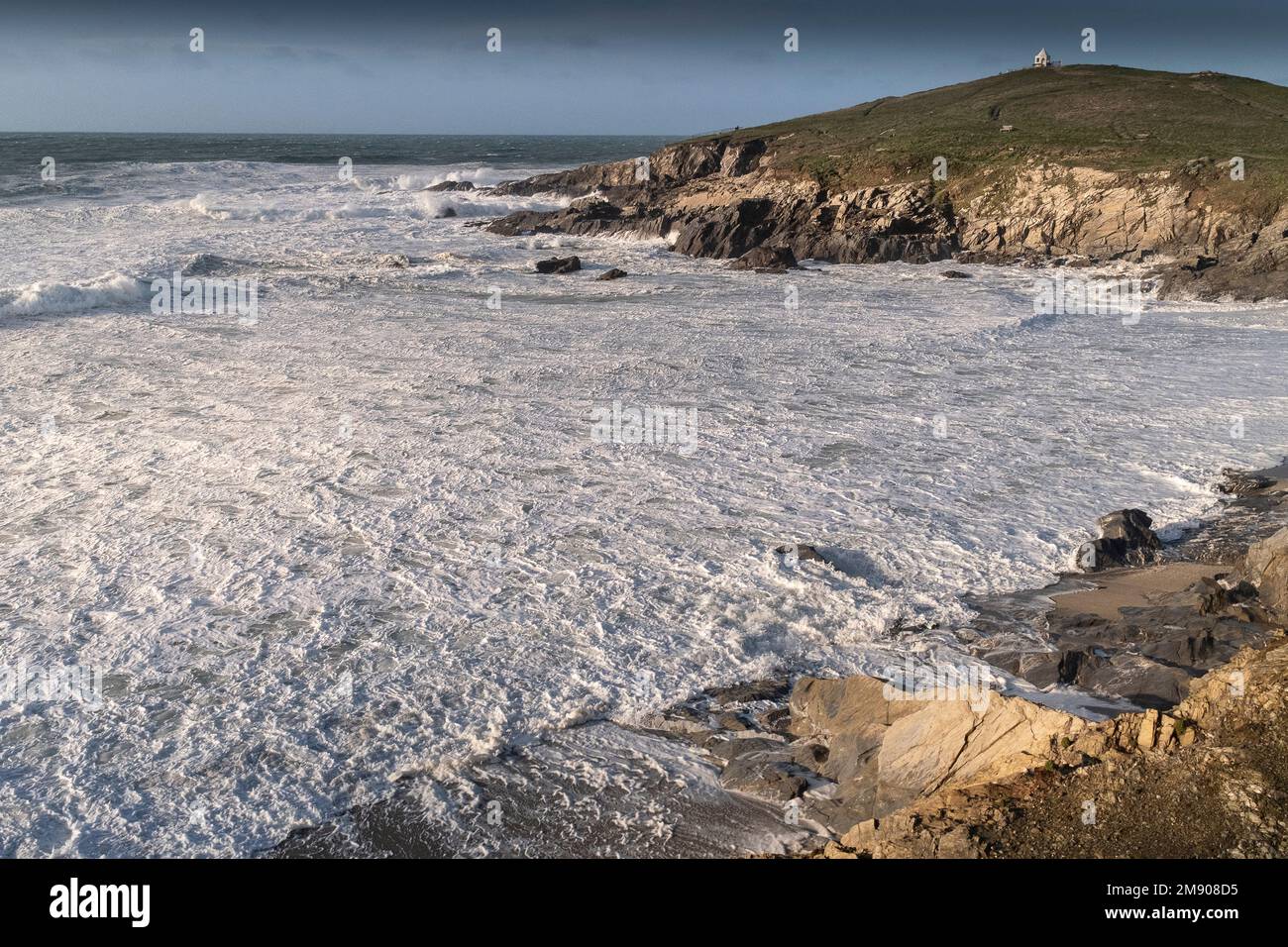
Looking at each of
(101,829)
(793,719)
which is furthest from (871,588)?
(101,829)

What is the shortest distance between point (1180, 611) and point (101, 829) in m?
7.50

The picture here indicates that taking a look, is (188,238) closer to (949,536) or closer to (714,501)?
(714,501)

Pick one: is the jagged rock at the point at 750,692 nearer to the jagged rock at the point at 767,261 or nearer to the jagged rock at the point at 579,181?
the jagged rock at the point at 767,261

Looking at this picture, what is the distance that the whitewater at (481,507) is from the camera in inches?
262

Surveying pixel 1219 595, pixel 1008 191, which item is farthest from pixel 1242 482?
pixel 1008 191

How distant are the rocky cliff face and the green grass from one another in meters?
0.80

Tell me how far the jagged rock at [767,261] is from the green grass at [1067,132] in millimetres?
8941

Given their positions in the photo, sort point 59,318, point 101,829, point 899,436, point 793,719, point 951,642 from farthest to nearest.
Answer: point 59,318
point 899,436
point 951,642
point 793,719
point 101,829

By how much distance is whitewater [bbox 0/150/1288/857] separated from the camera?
21.9ft
